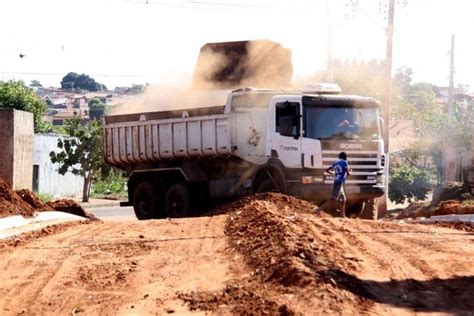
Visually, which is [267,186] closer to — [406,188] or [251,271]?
[251,271]

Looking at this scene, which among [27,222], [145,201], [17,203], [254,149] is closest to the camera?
[27,222]

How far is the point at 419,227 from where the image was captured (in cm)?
1628

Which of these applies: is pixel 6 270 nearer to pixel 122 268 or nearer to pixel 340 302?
pixel 122 268

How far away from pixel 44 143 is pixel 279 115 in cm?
3162

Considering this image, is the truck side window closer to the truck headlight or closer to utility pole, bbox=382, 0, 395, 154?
the truck headlight

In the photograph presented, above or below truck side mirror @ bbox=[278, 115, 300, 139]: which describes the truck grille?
below

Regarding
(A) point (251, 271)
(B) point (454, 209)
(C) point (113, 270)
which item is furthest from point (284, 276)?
(B) point (454, 209)

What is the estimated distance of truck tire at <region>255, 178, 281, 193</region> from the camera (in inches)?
862

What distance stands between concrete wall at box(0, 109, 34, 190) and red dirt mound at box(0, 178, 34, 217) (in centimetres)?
514

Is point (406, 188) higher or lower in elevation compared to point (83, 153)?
lower

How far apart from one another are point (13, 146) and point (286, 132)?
27.8 feet

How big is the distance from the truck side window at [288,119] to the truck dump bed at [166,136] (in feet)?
5.91

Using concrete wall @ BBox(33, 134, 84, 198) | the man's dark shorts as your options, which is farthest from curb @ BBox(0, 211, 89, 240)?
concrete wall @ BBox(33, 134, 84, 198)

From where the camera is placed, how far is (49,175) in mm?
51781
